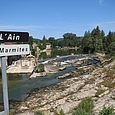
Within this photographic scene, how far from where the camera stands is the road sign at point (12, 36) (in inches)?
296

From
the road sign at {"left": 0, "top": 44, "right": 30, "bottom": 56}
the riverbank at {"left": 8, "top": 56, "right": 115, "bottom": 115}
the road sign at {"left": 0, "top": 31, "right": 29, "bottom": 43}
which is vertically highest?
the road sign at {"left": 0, "top": 31, "right": 29, "bottom": 43}

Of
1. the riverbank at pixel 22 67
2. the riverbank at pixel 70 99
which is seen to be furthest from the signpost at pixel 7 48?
the riverbank at pixel 22 67

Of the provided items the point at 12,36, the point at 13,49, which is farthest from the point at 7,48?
the point at 12,36

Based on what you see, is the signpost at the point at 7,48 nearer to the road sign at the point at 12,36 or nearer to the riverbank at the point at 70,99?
the road sign at the point at 12,36

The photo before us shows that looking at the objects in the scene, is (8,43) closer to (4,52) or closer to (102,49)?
(4,52)

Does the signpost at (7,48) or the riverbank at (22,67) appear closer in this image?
the signpost at (7,48)

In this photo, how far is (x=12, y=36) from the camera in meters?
7.71

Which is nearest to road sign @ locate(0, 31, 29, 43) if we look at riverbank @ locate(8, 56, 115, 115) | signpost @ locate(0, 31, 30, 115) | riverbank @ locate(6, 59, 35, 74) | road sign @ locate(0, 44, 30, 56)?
signpost @ locate(0, 31, 30, 115)

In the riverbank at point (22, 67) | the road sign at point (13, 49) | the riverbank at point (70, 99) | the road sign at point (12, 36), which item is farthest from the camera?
the riverbank at point (22, 67)

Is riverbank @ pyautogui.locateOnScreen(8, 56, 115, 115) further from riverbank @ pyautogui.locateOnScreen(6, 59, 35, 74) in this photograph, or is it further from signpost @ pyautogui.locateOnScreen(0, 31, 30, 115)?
riverbank @ pyautogui.locateOnScreen(6, 59, 35, 74)

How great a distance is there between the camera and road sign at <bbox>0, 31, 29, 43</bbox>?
296 inches

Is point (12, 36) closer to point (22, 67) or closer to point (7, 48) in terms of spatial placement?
point (7, 48)

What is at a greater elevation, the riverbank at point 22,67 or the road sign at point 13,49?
the road sign at point 13,49

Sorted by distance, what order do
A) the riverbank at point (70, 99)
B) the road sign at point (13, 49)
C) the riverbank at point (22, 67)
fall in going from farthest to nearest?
the riverbank at point (22, 67) < the riverbank at point (70, 99) < the road sign at point (13, 49)
